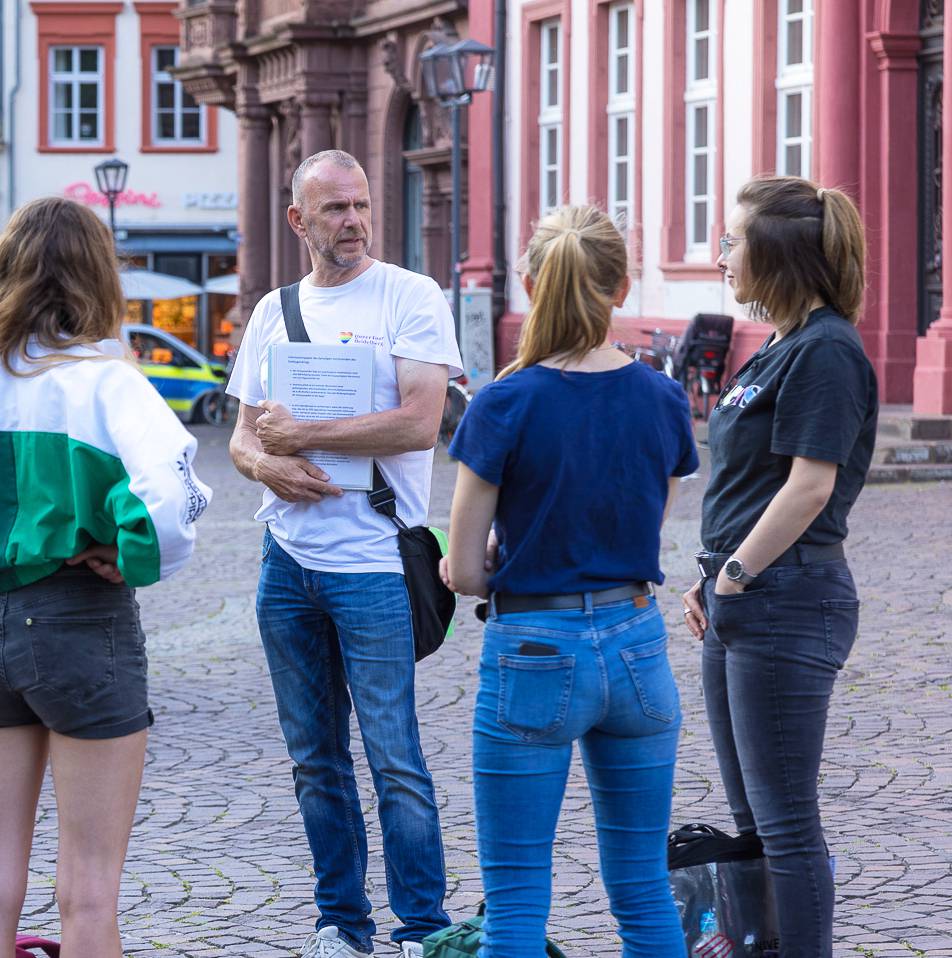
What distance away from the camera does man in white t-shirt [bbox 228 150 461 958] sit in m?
4.55

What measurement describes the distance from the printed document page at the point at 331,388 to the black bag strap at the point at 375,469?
1.2 inches

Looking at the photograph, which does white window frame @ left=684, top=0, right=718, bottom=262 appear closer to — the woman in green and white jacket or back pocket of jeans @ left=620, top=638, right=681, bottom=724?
back pocket of jeans @ left=620, top=638, right=681, bottom=724

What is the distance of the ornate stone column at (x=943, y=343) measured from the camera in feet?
57.7

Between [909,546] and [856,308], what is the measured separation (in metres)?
8.55

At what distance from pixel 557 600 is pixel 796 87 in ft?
58.0

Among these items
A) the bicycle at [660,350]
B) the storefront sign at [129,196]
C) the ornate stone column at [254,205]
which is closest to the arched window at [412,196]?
the ornate stone column at [254,205]

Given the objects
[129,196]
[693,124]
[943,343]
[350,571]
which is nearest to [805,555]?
[350,571]

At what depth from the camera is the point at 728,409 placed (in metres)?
4.16

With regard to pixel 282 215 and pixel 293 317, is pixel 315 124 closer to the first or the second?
pixel 282 215

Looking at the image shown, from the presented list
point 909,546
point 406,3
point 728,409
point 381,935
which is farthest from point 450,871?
point 406,3

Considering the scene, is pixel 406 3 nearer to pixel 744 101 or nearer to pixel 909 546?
pixel 744 101

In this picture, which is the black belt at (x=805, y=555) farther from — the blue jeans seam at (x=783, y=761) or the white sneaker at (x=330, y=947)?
the white sneaker at (x=330, y=947)

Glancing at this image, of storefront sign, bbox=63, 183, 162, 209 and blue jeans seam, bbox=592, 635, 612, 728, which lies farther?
storefront sign, bbox=63, 183, 162, 209

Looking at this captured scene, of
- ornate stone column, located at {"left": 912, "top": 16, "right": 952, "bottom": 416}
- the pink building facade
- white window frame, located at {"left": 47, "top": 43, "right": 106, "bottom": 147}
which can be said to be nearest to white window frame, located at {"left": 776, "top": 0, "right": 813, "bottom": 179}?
the pink building facade
